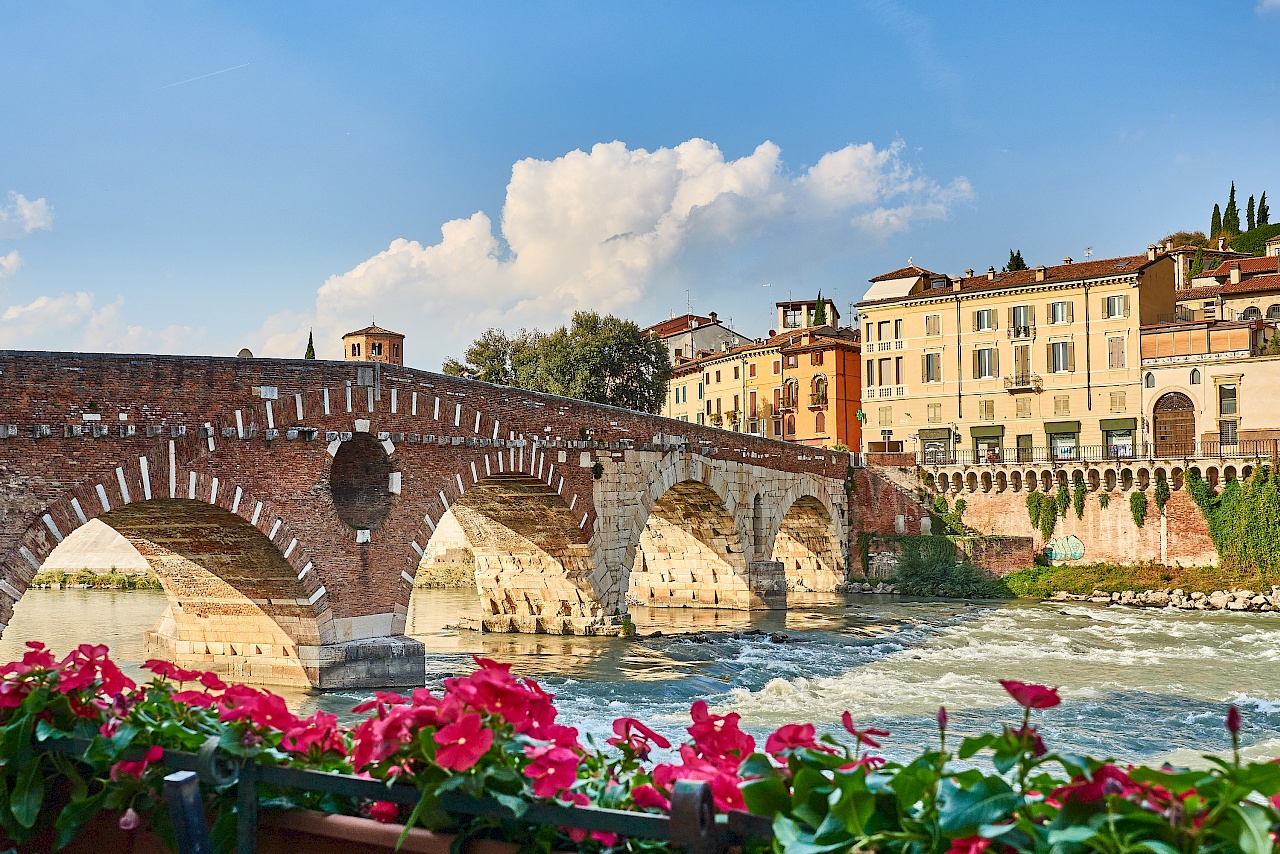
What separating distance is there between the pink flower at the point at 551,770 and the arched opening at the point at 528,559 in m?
19.6

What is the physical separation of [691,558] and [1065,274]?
19424mm

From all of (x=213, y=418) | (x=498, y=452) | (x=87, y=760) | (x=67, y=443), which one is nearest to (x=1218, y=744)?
(x=498, y=452)

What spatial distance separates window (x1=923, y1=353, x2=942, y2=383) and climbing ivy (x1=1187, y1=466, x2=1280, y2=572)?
11.7 meters

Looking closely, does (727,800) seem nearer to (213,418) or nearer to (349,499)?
(213,418)

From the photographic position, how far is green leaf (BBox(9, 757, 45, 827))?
128 inches

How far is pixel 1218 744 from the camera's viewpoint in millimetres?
15914

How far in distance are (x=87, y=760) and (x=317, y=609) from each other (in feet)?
46.8

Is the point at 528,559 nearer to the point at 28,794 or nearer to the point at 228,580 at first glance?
the point at 228,580

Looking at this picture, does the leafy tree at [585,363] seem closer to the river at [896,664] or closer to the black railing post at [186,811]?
the river at [896,664]

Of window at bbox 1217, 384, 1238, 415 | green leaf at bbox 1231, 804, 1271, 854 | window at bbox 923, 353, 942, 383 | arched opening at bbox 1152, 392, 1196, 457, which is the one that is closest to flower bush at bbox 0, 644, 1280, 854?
green leaf at bbox 1231, 804, 1271, 854

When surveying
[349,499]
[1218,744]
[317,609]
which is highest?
[349,499]

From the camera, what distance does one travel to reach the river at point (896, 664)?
54.7 ft

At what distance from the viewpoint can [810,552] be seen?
121ft

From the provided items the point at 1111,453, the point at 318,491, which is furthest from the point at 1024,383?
the point at 318,491
